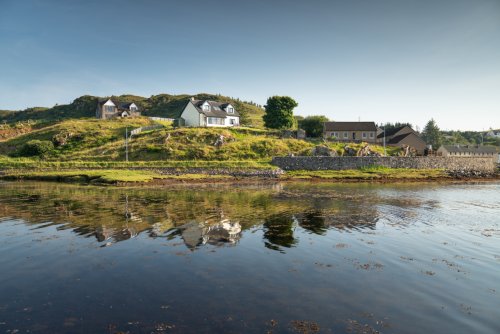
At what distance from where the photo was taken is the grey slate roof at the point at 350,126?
106812mm

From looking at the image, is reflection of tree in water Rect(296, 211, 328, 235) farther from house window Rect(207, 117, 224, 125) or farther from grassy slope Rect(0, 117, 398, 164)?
house window Rect(207, 117, 224, 125)

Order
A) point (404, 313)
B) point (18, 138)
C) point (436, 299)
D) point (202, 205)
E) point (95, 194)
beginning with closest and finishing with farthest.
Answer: point (404, 313) → point (436, 299) → point (202, 205) → point (95, 194) → point (18, 138)

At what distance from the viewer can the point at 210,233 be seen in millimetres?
25469

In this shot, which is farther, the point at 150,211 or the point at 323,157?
the point at 323,157

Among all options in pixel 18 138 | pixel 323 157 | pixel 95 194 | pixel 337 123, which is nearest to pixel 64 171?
pixel 95 194

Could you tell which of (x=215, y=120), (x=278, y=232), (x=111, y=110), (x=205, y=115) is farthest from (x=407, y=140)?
(x=111, y=110)

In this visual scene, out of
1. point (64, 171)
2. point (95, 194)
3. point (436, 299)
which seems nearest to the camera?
point (436, 299)

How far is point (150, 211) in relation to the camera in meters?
33.8

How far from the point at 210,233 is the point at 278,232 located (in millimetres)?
5389

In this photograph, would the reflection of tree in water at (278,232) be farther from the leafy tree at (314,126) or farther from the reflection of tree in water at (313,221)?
the leafy tree at (314,126)

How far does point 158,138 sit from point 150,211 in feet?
198

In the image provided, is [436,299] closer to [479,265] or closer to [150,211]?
[479,265]

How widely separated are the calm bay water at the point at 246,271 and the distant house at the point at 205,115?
246 ft

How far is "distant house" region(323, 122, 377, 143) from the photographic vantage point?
348ft
